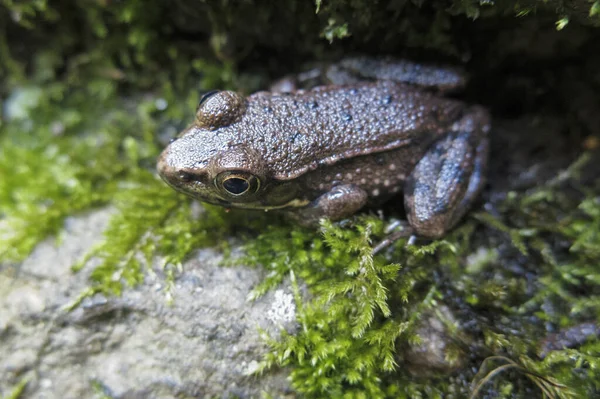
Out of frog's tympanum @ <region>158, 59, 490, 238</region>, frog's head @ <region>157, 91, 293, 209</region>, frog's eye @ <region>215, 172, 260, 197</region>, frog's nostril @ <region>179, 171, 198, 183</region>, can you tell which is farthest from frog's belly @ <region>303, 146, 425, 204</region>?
frog's nostril @ <region>179, 171, 198, 183</region>

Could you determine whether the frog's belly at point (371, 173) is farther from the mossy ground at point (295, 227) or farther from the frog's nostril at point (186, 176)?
the frog's nostril at point (186, 176)

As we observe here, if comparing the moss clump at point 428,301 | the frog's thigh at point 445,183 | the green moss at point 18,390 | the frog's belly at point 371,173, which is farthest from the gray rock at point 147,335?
the frog's thigh at point 445,183

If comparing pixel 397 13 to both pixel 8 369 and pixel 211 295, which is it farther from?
pixel 8 369

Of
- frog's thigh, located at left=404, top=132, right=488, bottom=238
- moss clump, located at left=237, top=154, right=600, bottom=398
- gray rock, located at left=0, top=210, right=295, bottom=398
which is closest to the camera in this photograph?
moss clump, located at left=237, top=154, right=600, bottom=398

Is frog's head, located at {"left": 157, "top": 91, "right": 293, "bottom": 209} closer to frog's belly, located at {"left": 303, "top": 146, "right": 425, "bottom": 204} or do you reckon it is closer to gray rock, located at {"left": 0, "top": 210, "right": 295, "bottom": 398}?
frog's belly, located at {"left": 303, "top": 146, "right": 425, "bottom": 204}

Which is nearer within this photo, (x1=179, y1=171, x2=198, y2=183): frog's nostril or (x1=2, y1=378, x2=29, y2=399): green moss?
(x1=179, y1=171, x2=198, y2=183): frog's nostril

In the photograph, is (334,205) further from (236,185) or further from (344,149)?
(236,185)

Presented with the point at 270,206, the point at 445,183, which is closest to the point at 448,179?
the point at 445,183
